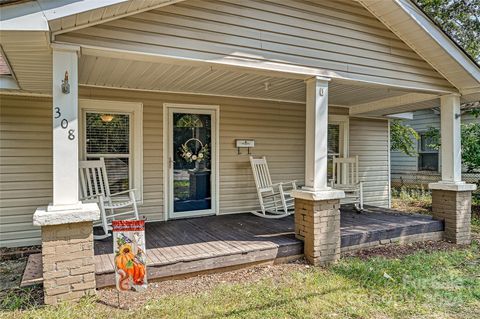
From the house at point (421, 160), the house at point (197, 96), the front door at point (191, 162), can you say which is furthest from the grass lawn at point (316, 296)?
the house at point (421, 160)

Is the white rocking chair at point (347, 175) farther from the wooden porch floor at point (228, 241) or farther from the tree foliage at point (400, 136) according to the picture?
the tree foliage at point (400, 136)

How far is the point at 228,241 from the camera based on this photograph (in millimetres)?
4086

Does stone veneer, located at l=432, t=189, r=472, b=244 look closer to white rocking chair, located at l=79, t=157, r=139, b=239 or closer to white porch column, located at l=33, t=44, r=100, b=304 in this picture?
white rocking chair, located at l=79, t=157, r=139, b=239

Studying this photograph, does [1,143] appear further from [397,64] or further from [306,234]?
[397,64]

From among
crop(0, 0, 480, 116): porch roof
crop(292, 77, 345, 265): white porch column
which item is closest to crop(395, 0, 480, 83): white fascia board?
crop(0, 0, 480, 116): porch roof

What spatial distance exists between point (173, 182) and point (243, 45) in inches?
110

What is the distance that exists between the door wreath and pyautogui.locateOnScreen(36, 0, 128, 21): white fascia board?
3.04 metres

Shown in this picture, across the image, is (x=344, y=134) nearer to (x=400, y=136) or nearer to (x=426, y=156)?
(x=400, y=136)

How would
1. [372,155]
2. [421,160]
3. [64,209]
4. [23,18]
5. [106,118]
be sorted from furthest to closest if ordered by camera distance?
[421,160]
[372,155]
[106,118]
[64,209]
[23,18]

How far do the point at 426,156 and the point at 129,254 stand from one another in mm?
11506

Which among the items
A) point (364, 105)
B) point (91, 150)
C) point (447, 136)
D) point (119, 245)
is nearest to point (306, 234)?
point (119, 245)

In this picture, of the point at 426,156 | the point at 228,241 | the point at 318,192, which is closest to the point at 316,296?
the point at 318,192

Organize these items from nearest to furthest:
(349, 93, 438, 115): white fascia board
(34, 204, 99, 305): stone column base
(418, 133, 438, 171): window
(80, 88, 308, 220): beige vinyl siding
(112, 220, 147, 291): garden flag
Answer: (34, 204, 99, 305): stone column base < (112, 220, 147, 291): garden flag < (80, 88, 308, 220): beige vinyl siding < (349, 93, 438, 115): white fascia board < (418, 133, 438, 171): window

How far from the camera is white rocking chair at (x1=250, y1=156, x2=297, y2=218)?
5.62 m
